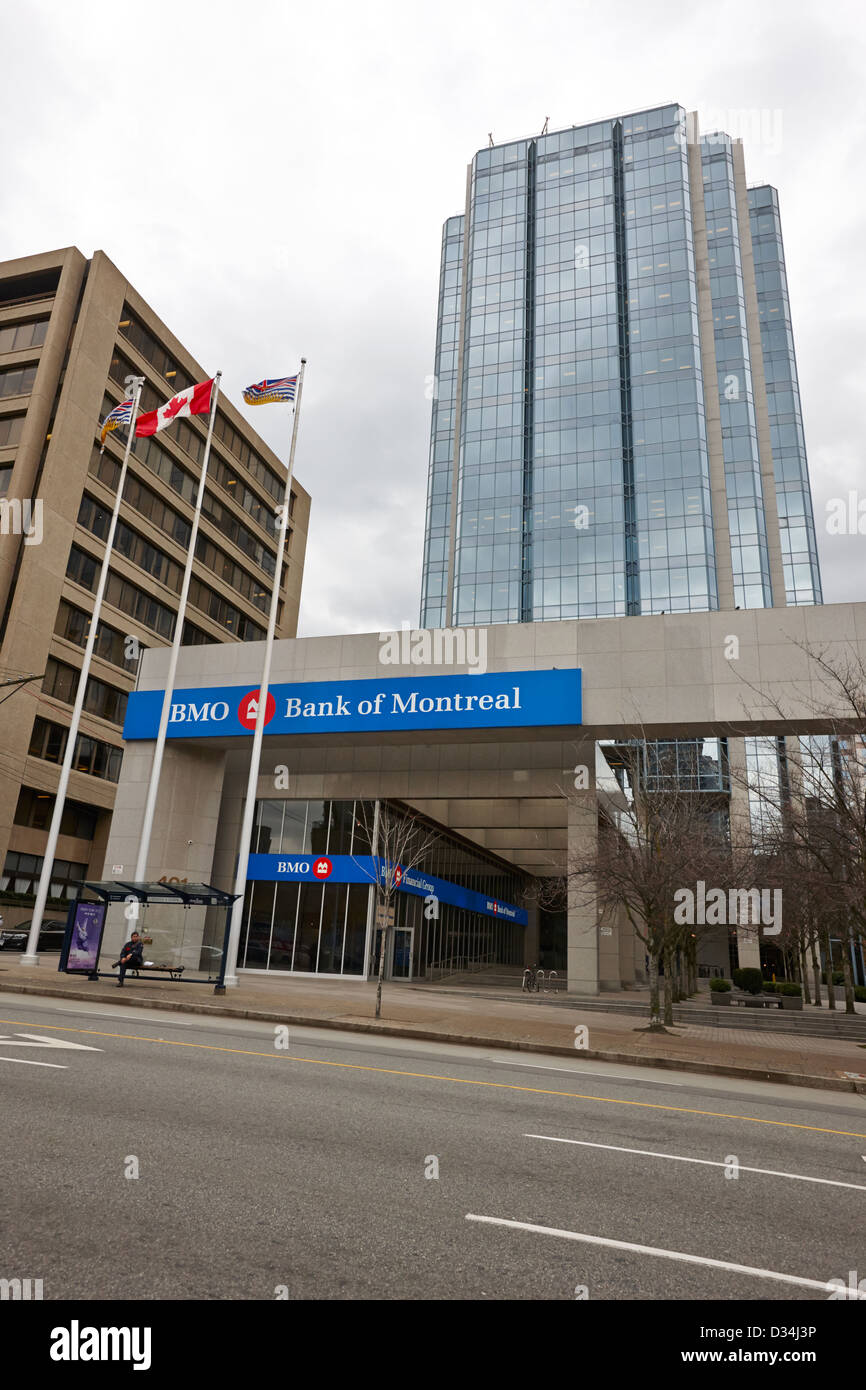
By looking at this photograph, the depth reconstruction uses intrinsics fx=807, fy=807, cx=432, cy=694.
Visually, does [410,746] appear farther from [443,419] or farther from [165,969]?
[443,419]

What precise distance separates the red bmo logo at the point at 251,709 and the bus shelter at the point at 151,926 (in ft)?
22.8

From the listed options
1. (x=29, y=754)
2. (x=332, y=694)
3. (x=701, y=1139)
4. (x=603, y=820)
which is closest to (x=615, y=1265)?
(x=701, y=1139)

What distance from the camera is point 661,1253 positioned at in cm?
478

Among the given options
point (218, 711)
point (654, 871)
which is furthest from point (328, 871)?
point (654, 871)

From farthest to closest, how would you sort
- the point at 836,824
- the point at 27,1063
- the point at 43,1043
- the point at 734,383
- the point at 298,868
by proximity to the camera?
the point at 734,383 → the point at 298,868 → the point at 836,824 → the point at 43,1043 → the point at 27,1063

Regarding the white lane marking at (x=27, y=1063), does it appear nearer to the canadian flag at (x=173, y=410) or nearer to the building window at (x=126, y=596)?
the canadian flag at (x=173, y=410)

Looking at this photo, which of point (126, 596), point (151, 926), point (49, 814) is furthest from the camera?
point (126, 596)

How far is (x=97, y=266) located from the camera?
5350 cm

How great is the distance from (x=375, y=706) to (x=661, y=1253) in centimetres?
2387

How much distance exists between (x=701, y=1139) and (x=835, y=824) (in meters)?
12.6

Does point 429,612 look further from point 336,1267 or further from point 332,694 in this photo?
point 336,1267

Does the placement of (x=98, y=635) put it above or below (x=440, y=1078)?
above

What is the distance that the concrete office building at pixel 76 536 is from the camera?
47469 millimetres

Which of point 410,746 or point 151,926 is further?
point 410,746
